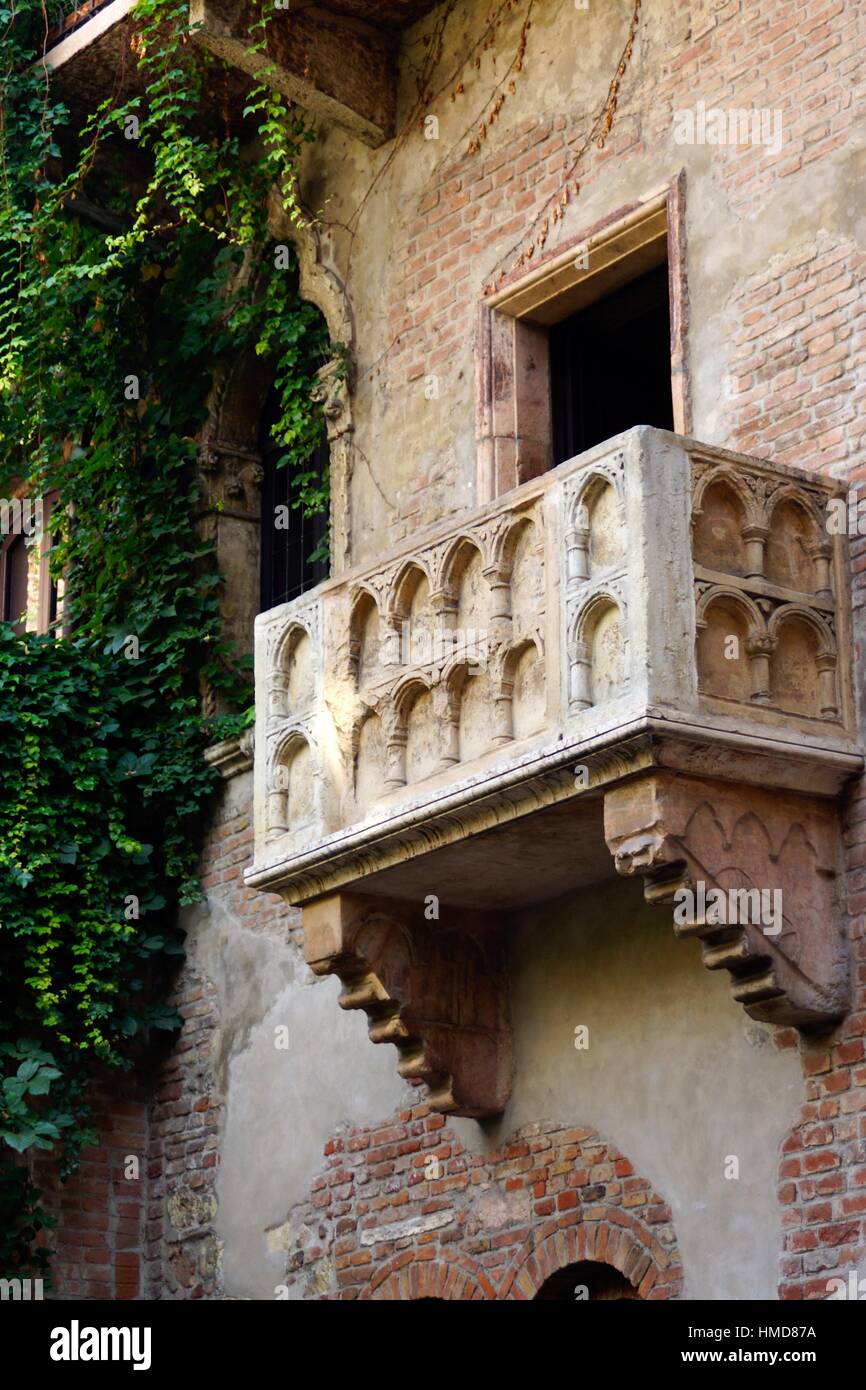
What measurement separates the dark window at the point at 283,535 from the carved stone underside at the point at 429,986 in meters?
2.80

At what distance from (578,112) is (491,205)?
628 millimetres

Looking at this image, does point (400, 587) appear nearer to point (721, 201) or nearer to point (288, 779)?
point (288, 779)

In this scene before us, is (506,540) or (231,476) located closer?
(506,540)

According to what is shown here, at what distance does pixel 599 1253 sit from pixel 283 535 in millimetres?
4683

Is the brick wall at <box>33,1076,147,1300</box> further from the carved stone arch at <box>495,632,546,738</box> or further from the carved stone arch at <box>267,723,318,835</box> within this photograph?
the carved stone arch at <box>495,632,546,738</box>

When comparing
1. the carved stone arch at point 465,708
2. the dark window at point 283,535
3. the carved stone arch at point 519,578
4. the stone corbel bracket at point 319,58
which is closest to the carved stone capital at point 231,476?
the dark window at point 283,535

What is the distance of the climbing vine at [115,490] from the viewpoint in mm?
11547

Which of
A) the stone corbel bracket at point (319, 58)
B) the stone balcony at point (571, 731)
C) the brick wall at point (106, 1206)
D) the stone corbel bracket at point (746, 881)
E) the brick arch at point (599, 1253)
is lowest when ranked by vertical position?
the brick arch at point (599, 1253)

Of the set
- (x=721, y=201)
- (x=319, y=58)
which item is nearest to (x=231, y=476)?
(x=319, y=58)

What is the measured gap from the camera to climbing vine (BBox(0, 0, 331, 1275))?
11.5 m

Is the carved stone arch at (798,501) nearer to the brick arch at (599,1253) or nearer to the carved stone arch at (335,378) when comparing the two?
the brick arch at (599,1253)

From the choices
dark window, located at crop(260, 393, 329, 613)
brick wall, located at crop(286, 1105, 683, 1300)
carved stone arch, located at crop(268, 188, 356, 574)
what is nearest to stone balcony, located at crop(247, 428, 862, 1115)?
brick wall, located at crop(286, 1105, 683, 1300)

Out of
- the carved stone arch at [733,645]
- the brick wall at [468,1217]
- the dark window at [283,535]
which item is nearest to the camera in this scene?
the carved stone arch at [733,645]

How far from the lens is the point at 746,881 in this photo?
845 centimetres
